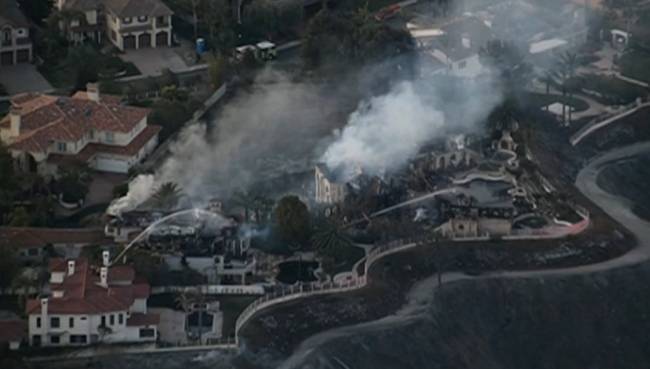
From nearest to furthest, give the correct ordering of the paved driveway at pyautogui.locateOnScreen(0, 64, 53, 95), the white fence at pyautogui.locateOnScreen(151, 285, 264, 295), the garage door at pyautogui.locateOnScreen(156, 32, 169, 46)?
1. the white fence at pyautogui.locateOnScreen(151, 285, 264, 295)
2. the paved driveway at pyautogui.locateOnScreen(0, 64, 53, 95)
3. the garage door at pyautogui.locateOnScreen(156, 32, 169, 46)

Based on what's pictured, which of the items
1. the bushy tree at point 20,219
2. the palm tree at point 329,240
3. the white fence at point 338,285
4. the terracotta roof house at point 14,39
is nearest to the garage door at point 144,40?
the terracotta roof house at point 14,39

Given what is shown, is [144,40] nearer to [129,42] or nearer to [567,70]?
[129,42]

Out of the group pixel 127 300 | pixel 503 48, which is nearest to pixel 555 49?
pixel 503 48

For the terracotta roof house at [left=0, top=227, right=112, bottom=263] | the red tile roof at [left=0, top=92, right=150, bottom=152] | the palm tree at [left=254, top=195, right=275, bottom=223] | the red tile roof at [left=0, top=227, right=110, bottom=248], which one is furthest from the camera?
the red tile roof at [left=0, top=92, right=150, bottom=152]

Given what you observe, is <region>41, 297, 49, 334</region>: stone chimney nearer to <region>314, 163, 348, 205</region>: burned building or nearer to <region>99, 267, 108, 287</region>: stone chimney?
<region>99, 267, 108, 287</region>: stone chimney

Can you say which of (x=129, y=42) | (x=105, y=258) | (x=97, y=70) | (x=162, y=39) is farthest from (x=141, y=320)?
(x=162, y=39)

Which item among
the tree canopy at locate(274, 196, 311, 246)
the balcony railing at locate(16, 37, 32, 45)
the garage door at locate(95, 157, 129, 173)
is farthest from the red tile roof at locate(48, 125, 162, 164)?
the balcony railing at locate(16, 37, 32, 45)

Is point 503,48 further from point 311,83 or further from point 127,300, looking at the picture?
point 127,300
